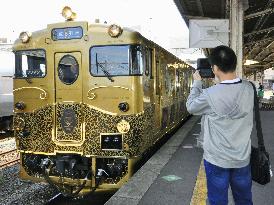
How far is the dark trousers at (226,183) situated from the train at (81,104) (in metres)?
3.01

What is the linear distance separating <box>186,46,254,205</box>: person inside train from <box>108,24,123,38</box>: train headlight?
3153 mm

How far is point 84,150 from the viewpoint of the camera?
6.06 m

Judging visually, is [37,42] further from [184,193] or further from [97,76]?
[184,193]

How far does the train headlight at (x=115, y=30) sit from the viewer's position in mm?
5969

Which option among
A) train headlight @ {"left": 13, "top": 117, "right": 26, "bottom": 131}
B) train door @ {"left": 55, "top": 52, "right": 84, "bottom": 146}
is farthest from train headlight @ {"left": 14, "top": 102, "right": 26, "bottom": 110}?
train door @ {"left": 55, "top": 52, "right": 84, "bottom": 146}

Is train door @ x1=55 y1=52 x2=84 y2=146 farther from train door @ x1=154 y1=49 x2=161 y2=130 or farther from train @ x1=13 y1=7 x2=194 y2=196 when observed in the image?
train door @ x1=154 y1=49 x2=161 y2=130

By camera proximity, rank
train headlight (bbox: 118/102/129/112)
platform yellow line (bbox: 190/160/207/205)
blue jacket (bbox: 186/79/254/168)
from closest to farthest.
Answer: blue jacket (bbox: 186/79/254/168) → platform yellow line (bbox: 190/160/207/205) → train headlight (bbox: 118/102/129/112)

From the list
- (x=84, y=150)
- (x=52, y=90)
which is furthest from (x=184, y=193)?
(x=52, y=90)

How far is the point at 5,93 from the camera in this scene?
1535 cm

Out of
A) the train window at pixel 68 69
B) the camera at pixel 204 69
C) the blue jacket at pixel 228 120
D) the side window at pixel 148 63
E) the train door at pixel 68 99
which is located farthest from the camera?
the side window at pixel 148 63

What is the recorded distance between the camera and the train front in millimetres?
6008

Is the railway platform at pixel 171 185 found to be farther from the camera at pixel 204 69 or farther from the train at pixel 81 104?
the camera at pixel 204 69

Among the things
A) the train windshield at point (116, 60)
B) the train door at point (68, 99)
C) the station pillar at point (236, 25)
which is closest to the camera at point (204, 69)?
the train windshield at point (116, 60)

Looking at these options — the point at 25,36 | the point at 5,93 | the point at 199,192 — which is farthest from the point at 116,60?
the point at 5,93
